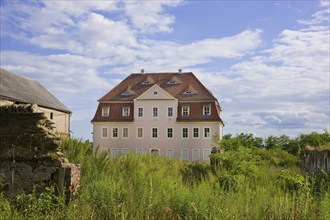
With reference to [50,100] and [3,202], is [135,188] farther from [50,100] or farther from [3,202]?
[50,100]

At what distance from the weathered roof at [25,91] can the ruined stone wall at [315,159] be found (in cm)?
2140

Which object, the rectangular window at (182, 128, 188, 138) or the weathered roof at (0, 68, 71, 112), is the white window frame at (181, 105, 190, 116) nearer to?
the rectangular window at (182, 128, 188, 138)

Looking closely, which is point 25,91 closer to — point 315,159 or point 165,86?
point 165,86

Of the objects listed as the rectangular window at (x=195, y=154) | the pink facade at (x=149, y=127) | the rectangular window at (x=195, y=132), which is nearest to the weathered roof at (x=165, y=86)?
the pink facade at (x=149, y=127)

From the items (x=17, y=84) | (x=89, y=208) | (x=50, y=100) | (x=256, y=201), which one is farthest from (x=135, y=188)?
(x=50, y=100)

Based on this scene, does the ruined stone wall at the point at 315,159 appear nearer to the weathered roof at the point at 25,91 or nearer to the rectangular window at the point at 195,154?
the weathered roof at the point at 25,91

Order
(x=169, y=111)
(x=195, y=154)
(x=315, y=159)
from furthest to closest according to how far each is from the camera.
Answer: (x=169, y=111), (x=195, y=154), (x=315, y=159)

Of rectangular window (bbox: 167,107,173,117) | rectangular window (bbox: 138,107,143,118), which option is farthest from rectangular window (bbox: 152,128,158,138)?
rectangular window (bbox: 167,107,173,117)

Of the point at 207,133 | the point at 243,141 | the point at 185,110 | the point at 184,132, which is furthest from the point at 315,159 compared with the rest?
the point at 185,110

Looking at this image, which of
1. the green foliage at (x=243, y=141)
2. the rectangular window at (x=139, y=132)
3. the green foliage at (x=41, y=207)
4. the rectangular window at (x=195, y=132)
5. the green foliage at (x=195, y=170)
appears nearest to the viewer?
the green foliage at (x=41, y=207)

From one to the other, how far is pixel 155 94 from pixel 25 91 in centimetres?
1428

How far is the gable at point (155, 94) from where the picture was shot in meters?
46.4

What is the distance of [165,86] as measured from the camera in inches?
1895

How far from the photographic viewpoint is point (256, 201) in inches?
379
